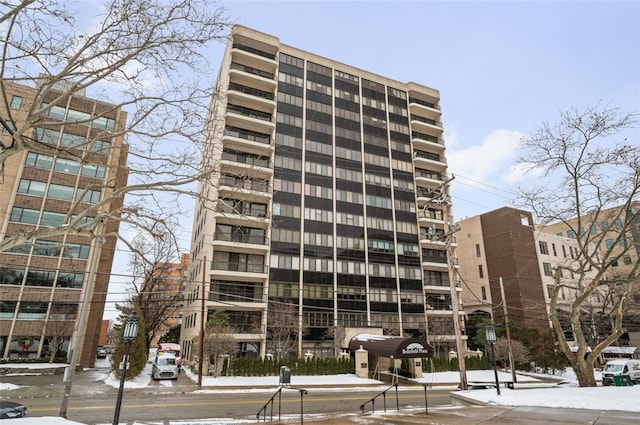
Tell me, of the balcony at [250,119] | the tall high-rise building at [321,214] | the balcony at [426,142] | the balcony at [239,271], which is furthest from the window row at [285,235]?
the balcony at [426,142]

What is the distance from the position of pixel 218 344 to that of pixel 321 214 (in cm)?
2125

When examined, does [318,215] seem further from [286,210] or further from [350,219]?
[350,219]

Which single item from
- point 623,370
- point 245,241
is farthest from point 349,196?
point 623,370

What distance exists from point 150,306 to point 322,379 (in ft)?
87.1

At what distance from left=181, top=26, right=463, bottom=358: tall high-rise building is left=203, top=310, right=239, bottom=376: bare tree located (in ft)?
13.2

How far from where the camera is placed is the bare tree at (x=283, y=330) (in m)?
35.2

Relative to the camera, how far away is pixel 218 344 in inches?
1120

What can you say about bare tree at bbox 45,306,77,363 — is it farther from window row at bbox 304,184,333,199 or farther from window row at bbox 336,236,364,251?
window row at bbox 336,236,364,251

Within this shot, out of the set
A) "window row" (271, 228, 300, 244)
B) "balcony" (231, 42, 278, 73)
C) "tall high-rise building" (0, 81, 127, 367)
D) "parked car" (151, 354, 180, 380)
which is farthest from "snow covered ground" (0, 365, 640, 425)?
"balcony" (231, 42, 278, 73)

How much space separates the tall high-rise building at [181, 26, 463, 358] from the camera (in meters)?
38.7

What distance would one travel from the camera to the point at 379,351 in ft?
85.5

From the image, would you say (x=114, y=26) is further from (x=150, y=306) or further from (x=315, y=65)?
(x=315, y=65)

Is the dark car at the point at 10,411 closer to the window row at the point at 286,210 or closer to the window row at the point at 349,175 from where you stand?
the window row at the point at 286,210

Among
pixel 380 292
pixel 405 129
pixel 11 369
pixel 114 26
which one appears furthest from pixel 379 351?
pixel 405 129
